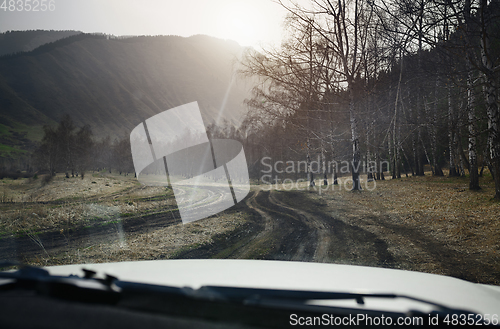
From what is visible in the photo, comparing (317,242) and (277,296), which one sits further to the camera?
(317,242)

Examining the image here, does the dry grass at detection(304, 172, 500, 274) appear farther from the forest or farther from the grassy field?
the forest

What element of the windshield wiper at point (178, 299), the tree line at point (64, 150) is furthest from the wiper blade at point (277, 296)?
the tree line at point (64, 150)

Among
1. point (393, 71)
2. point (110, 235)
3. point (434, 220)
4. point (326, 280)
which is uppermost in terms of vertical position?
point (393, 71)

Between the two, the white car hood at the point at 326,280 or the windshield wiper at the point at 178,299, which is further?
the white car hood at the point at 326,280

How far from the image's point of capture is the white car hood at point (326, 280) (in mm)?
1292

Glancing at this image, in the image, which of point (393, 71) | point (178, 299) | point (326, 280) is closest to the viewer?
point (178, 299)

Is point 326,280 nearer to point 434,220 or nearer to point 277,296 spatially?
point 277,296

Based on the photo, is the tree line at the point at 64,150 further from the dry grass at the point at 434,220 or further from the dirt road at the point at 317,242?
the dry grass at the point at 434,220

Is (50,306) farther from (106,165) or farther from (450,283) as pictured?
(106,165)

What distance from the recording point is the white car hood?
1292mm

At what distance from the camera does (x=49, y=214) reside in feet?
35.7

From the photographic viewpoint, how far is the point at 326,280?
183 cm

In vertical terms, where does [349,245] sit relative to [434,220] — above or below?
below

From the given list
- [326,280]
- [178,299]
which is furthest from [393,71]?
[178,299]
